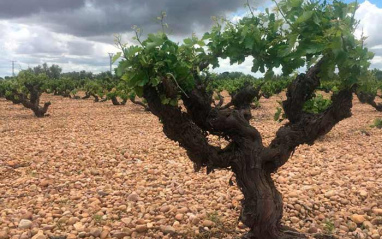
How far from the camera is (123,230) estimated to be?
19.3 feet

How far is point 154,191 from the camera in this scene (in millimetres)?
7754

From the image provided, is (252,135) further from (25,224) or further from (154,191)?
(25,224)

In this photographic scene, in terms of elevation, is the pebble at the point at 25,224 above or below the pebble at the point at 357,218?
below

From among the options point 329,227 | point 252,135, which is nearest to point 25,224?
point 252,135

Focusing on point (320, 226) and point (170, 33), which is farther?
point (320, 226)

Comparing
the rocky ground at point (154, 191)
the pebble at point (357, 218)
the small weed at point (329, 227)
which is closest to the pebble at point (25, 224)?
the rocky ground at point (154, 191)

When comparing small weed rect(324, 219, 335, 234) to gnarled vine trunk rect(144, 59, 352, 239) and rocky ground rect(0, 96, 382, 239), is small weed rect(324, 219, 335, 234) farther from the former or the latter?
gnarled vine trunk rect(144, 59, 352, 239)

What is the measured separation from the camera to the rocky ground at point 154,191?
19.7 feet

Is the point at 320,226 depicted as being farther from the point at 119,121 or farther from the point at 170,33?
the point at 119,121

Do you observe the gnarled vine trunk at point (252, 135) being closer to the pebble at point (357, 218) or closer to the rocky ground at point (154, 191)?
the rocky ground at point (154, 191)

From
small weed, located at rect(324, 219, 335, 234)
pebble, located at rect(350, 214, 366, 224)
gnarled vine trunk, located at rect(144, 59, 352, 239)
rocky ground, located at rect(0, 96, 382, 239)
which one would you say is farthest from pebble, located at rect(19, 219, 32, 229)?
pebble, located at rect(350, 214, 366, 224)

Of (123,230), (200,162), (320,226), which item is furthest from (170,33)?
(320,226)

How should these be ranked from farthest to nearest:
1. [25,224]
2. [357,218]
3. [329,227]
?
[357,218]
[25,224]
[329,227]

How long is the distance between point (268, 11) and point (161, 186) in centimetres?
470
